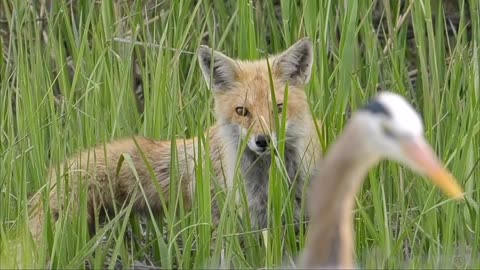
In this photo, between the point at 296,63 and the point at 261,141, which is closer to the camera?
the point at 261,141

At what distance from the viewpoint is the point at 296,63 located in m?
5.79

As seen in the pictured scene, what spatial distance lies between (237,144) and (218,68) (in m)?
0.39

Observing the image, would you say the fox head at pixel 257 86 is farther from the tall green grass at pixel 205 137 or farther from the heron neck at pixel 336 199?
the heron neck at pixel 336 199

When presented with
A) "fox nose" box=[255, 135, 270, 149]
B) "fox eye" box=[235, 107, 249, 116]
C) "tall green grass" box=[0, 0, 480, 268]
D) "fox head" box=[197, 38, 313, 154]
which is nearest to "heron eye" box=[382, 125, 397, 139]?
"tall green grass" box=[0, 0, 480, 268]

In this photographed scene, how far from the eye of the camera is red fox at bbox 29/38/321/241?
563 cm

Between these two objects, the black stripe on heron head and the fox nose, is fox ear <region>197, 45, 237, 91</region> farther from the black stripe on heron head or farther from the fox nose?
the black stripe on heron head

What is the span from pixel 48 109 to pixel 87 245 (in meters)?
1.43

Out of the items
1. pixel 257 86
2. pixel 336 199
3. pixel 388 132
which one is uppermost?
pixel 257 86

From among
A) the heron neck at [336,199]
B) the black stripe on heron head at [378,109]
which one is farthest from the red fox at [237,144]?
the black stripe on heron head at [378,109]

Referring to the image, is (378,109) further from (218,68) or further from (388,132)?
(218,68)

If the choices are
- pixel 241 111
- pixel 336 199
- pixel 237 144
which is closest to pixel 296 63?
pixel 241 111

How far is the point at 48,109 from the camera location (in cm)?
556

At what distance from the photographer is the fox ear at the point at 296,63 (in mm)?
5598

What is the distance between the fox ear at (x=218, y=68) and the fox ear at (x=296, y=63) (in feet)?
0.73
